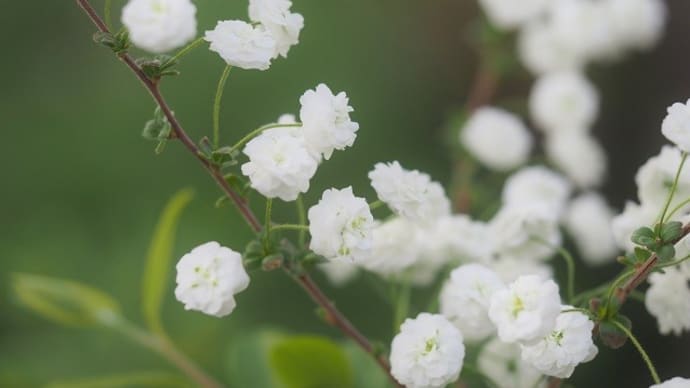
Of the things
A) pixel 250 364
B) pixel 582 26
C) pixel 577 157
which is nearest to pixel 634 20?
pixel 582 26

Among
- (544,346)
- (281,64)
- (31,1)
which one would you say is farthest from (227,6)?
(544,346)

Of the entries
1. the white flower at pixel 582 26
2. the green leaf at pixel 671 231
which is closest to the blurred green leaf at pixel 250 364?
the green leaf at pixel 671 231

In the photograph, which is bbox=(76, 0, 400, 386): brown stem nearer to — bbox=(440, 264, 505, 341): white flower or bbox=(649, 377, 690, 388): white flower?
bbox=(440, 264, 505, 341): white flower

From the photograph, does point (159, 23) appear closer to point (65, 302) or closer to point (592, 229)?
point (65, 302)

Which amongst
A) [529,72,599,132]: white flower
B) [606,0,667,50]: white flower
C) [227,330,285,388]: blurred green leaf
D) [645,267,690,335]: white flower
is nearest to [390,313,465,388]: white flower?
[645,267,690,335]: white flower

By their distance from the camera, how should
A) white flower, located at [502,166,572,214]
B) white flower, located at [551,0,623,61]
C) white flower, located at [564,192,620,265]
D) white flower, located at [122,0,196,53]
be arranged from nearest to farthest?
1. white flower, located at [122,0,196,53]
2. white flower, located at [502,166,572,214]
3. white flower, located at [564,192,620,265]
4. white flower, located at [551,0,623,61]

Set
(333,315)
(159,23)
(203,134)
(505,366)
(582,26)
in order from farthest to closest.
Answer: (203,134)
(582,26)
(505,366)
(333,315)
(159,23)
